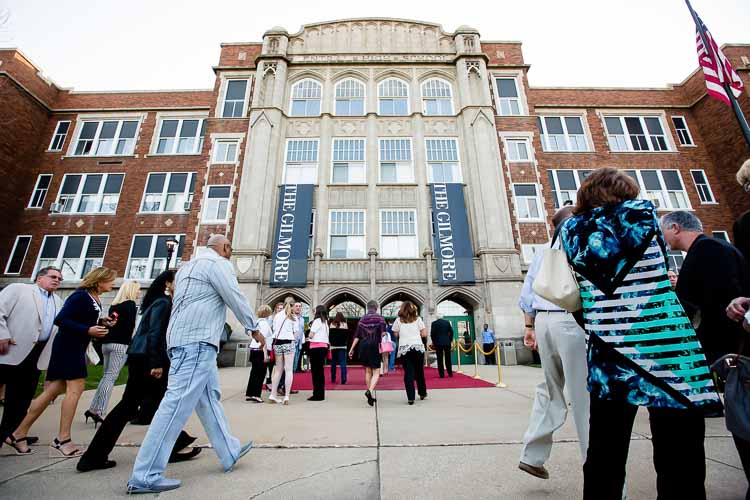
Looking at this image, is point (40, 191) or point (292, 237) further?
point (40, 191)

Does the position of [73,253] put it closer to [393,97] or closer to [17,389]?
[393,97]

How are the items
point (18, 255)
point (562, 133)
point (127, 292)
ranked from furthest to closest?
point (562, 133) → point (18, 255) → point (127, 292)

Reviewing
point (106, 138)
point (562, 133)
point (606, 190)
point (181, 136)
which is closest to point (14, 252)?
point (106, 138)

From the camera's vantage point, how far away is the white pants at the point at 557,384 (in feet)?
8.00

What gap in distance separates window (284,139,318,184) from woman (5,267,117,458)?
15.4m

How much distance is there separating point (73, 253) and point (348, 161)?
16.2 m

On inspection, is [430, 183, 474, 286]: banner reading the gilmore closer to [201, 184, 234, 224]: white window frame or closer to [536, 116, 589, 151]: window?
[536, 116, 589, 151]: window

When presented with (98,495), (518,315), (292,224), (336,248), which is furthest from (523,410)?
(292,224)

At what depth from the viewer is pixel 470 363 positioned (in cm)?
1633

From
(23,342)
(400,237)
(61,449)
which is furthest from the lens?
(400,237)

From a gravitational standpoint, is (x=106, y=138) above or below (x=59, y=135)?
below

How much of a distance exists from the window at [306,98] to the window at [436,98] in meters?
6.35

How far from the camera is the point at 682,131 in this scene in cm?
2108

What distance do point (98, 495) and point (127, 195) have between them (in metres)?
22.6
